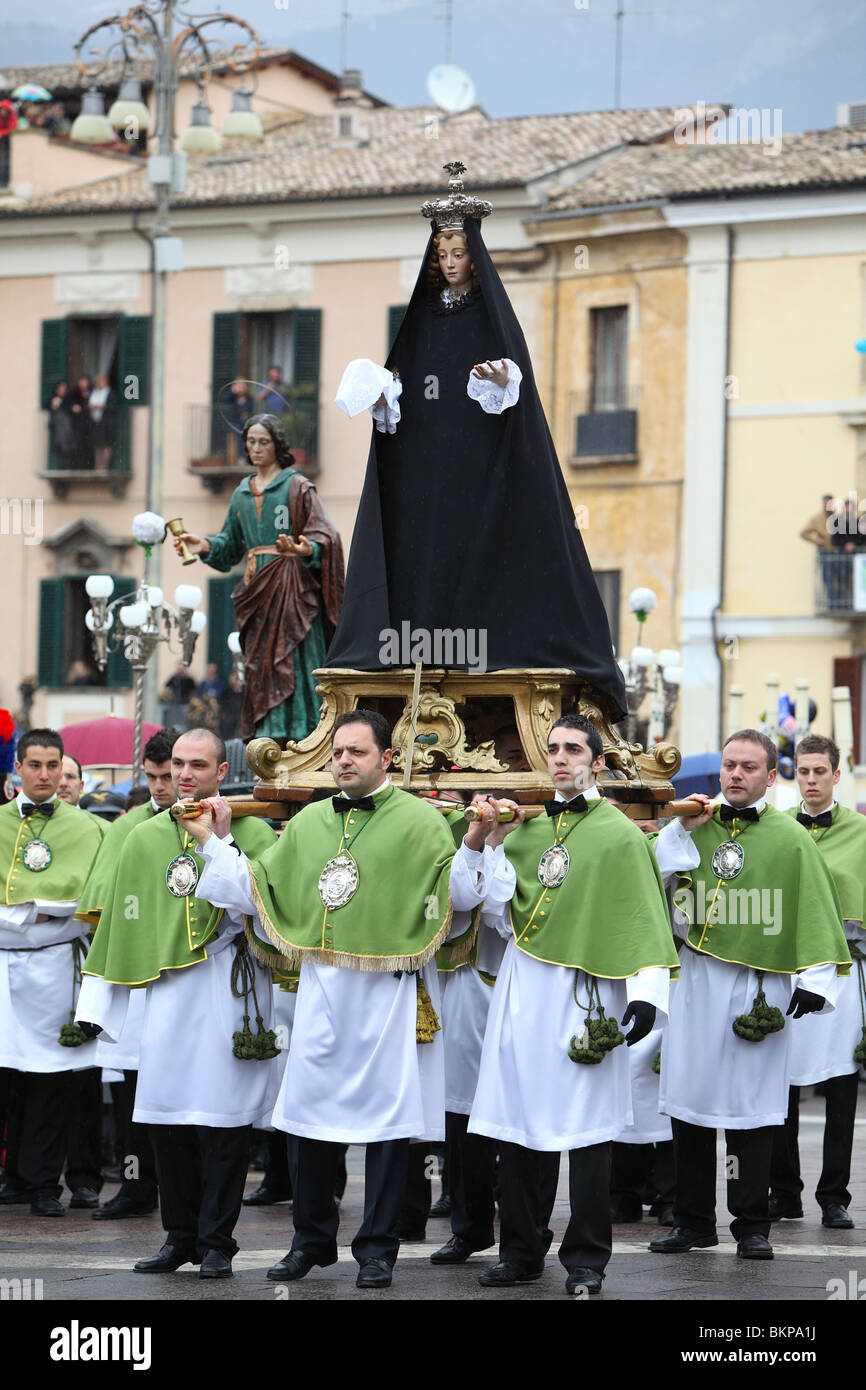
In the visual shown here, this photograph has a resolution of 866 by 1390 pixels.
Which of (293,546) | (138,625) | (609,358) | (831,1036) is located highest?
(609,358)

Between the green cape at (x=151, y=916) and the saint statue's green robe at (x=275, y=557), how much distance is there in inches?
94.1

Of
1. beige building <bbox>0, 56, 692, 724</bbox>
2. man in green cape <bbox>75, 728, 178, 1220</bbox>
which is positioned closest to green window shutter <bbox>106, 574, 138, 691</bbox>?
beige building <bbox>0, 56, 692, 724</bbox>

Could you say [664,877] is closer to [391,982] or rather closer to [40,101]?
[391,982]

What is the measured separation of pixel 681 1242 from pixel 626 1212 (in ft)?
3.22

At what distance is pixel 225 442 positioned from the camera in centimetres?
2684

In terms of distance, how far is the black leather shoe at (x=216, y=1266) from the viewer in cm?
692

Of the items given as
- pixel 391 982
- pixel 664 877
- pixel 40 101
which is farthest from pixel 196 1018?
pixel 40 101

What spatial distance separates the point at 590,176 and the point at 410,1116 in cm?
2065

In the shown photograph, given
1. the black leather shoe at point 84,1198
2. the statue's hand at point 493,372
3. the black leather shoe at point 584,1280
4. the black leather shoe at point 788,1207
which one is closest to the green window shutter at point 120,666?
the black leather shoe at point 84,1198

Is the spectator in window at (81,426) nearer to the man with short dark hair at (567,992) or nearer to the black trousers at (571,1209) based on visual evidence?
the man with short dark hair at (567,992)

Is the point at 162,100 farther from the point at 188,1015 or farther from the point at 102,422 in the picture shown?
the point at 188,1015

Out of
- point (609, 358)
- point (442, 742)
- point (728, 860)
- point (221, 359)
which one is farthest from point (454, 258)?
point (221, 359)

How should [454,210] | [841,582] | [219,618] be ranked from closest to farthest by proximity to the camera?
[454,210] → [841,582] → [219,618]

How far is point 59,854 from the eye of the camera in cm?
920
